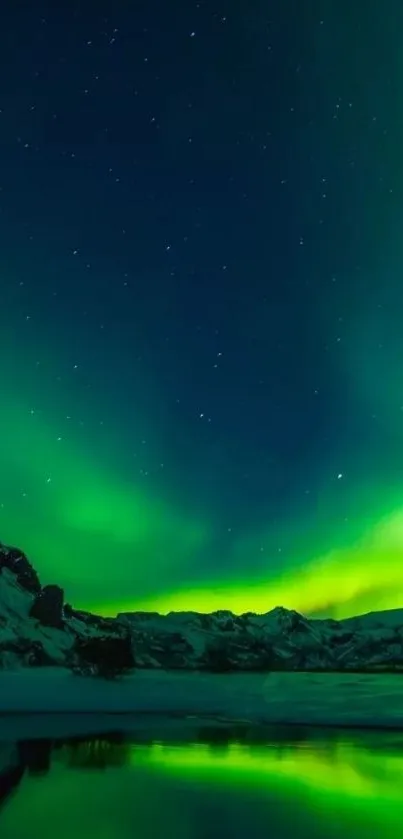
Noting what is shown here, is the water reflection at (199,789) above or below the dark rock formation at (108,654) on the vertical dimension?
below

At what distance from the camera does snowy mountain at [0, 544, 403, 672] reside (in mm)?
17172

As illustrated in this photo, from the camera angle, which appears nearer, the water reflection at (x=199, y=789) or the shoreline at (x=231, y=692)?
the water reflection at (x=199, y=789)

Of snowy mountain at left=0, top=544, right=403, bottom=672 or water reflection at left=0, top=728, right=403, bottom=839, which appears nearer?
water reflection at left=0, top=728, right=403, bottom=839

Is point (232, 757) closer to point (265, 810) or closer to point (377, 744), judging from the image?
point (377, 744)

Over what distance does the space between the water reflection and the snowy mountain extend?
1.58 m

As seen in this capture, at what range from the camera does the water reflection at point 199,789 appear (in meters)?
8.98

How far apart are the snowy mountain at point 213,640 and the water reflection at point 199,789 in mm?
1577

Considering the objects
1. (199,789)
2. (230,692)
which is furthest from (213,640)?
(199,789)

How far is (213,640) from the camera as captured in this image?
64.7ft

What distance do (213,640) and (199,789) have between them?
7.47m

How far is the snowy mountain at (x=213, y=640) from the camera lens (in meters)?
17.2

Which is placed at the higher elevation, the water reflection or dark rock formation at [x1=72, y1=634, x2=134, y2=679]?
dark rock formation at [x1=72, y1=634, x2=134, y2=679]

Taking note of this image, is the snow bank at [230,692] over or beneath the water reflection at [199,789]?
over

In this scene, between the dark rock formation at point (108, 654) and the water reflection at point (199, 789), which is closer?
the water reflection at point (199, 789)
